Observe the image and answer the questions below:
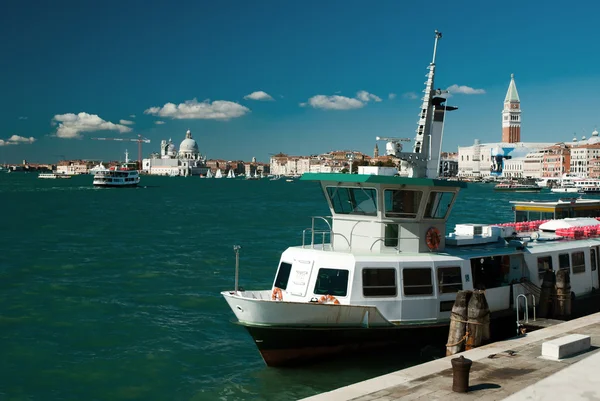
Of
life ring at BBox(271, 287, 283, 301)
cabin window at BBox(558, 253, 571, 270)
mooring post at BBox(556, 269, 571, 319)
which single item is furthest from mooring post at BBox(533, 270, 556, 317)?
life ring at BBox(271, 287, 283, 301)

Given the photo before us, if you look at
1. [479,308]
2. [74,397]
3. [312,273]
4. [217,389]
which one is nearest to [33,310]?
[74,397]

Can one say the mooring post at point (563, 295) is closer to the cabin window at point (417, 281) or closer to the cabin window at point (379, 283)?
the cabin window at point (417, 281)

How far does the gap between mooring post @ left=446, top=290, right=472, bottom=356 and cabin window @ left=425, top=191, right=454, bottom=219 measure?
2756mm

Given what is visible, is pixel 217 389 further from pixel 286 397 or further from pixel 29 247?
pixel 29 247

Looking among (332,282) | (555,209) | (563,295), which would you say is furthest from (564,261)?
(332,282)

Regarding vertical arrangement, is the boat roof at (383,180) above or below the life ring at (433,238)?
above

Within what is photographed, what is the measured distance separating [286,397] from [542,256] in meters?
9.43

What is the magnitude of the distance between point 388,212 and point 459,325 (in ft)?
11.3

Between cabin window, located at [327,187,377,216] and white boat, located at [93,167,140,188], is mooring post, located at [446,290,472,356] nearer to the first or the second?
cabin window, located at [327,187,377,216]

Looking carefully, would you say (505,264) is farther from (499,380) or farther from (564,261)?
(499,380)

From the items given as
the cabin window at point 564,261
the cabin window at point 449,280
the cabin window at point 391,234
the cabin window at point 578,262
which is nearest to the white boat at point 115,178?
the cabin window at point 578,262

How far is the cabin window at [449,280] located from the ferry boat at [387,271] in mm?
34

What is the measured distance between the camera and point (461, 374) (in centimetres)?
1087

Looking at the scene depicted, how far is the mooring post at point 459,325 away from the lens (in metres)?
14.7
